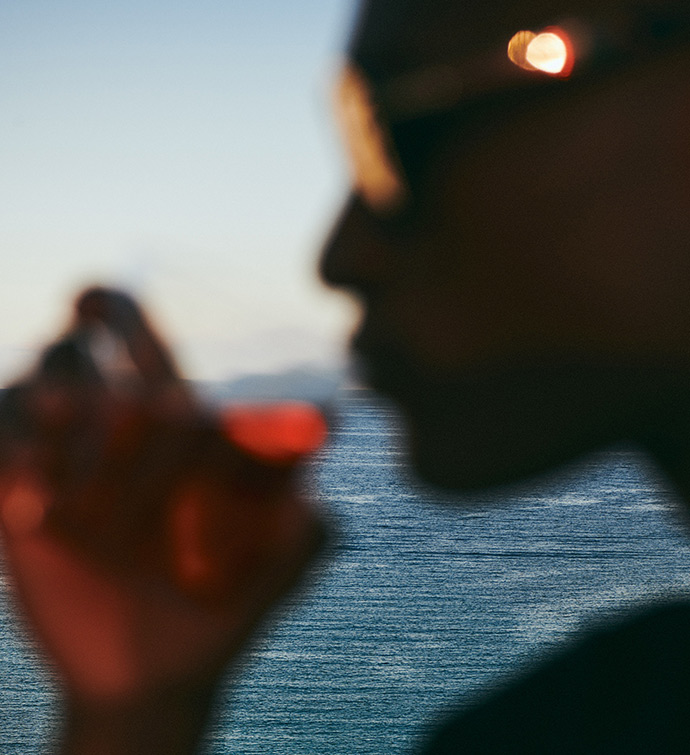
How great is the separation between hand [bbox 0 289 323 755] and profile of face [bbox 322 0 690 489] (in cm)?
21

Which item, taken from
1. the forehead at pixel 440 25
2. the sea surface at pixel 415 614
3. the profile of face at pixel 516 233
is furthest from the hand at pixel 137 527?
the sea surface at pixel 415 614

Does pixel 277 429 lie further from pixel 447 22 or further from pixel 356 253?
pixel 447 22

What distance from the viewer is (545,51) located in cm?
80

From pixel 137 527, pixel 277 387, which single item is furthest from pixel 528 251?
pixel 137 527

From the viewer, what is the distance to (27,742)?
68.0ft

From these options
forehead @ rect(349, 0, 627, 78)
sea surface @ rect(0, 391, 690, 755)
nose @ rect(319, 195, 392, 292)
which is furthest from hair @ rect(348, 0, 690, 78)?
sea surface @ rect(0, 391, 690, 755)

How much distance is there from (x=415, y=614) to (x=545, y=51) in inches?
1085

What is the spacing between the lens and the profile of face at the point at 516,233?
0.81m

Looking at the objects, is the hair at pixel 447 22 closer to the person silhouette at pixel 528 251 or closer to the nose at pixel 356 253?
the person silhouette at pixel 528 251

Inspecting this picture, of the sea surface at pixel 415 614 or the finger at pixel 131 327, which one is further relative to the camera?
the sea surface at pixel 415 614

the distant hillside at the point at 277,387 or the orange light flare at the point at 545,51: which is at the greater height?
the orange light flare at the point at 545,51

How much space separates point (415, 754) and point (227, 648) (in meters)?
0.31

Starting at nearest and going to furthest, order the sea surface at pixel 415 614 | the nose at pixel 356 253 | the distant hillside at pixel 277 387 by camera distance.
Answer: the distant hillside at pixel 277 387 < the nose at pixel 356 253 < the sea surface at pixel 415 614

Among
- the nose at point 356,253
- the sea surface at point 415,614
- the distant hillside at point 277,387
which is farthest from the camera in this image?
the sea surface at point 415,614
